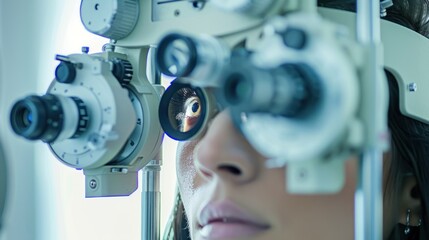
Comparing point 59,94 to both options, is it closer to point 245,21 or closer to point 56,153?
point 56,153

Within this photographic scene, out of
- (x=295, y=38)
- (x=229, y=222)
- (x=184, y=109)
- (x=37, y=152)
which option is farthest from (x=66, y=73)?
(x=37, y=152)

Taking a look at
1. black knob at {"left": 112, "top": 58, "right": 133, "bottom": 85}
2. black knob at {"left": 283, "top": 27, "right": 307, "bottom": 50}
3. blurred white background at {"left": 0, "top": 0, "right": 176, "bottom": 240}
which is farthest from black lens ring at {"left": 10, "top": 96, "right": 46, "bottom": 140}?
blurred white background at {"left": 0, "top": 0, "right": 176, "bottom": 240}

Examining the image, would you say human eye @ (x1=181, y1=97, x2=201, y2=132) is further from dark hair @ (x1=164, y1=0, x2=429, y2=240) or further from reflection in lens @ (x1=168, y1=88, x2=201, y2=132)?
dark hair @ (x1=164, y1=0, x2=429, y2=240)

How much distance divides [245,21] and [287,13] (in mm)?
55

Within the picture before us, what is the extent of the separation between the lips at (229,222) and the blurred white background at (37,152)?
94cm

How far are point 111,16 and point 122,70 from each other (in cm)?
8

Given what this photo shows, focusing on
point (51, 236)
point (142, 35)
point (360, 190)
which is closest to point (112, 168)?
point (142, 35)

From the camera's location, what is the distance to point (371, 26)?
0.52m

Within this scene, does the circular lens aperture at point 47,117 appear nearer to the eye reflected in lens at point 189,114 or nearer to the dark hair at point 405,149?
the eye reflected in lens at point 189,114

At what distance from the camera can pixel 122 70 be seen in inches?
32.3

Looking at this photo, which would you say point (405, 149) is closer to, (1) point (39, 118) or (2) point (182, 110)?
(2) point (182, 110)

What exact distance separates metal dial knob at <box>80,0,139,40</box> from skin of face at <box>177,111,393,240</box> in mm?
208

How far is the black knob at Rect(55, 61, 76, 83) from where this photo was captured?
79cm

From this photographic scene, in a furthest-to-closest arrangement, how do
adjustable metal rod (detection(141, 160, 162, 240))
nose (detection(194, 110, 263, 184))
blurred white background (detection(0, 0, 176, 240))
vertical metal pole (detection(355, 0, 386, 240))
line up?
blurred white background (detection(0, 0, 176, 240))
adjustable metal rod (detection(141, 160, 162, 240))
nose (detection(194, 110, 263, 184))
vertical metal pole (detection(355, 0, 386, 240))
